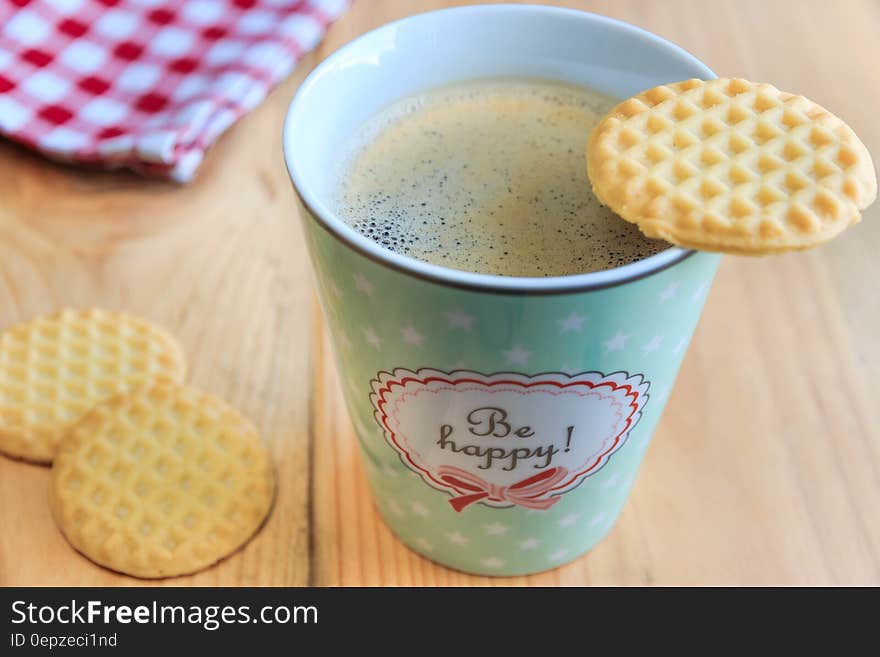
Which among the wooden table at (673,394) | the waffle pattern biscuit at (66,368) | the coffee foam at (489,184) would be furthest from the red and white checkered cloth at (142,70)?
the coffee foam at (489,184)

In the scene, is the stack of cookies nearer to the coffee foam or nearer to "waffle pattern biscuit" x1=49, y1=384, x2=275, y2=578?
"waffle pattern biscuit" x1=49, y1=384, x2=275, y2=578

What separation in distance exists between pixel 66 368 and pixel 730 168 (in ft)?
1.44

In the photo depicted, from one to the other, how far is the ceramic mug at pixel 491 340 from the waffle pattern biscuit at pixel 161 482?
0.09m

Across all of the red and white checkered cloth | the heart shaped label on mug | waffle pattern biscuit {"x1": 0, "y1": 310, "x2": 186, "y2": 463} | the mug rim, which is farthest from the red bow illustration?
the red and white checkered cloth

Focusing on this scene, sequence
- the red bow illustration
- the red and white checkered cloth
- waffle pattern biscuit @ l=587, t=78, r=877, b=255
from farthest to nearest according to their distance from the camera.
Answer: the red and white checkered cloth < the red bow illustration < waffle pattern biscuit @ l=587, t=78, r=877, b=255

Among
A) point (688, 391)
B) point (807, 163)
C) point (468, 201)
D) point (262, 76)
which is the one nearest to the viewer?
point (807, 163)

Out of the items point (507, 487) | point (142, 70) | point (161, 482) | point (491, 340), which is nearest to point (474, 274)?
point (491, 340)

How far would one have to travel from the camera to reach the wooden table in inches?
22.0

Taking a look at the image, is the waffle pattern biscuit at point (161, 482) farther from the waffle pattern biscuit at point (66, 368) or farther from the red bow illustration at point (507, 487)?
the red bow illustration at point (507, 487)

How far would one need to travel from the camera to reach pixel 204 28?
2.90ft

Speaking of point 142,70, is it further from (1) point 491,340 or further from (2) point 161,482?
(1) point 491,340

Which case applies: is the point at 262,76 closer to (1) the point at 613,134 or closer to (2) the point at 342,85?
(2) the point at 342,85

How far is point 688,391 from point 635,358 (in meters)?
0.22
